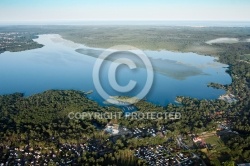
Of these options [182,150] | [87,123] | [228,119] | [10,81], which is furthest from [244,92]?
[10,81]

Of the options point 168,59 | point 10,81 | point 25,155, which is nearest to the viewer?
point 25,155

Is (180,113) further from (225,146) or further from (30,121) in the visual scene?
(30,121)

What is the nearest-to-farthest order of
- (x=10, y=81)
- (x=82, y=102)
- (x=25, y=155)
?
(x=25, y=155) < (x=82, y=102) < (x=10, y=81)

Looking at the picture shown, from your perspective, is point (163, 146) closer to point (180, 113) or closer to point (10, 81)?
point (180, 113)

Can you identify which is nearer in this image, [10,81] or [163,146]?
[163,146]

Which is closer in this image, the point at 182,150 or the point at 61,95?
the point at 182,150

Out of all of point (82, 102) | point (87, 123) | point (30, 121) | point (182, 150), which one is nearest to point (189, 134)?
point (182, 150)
